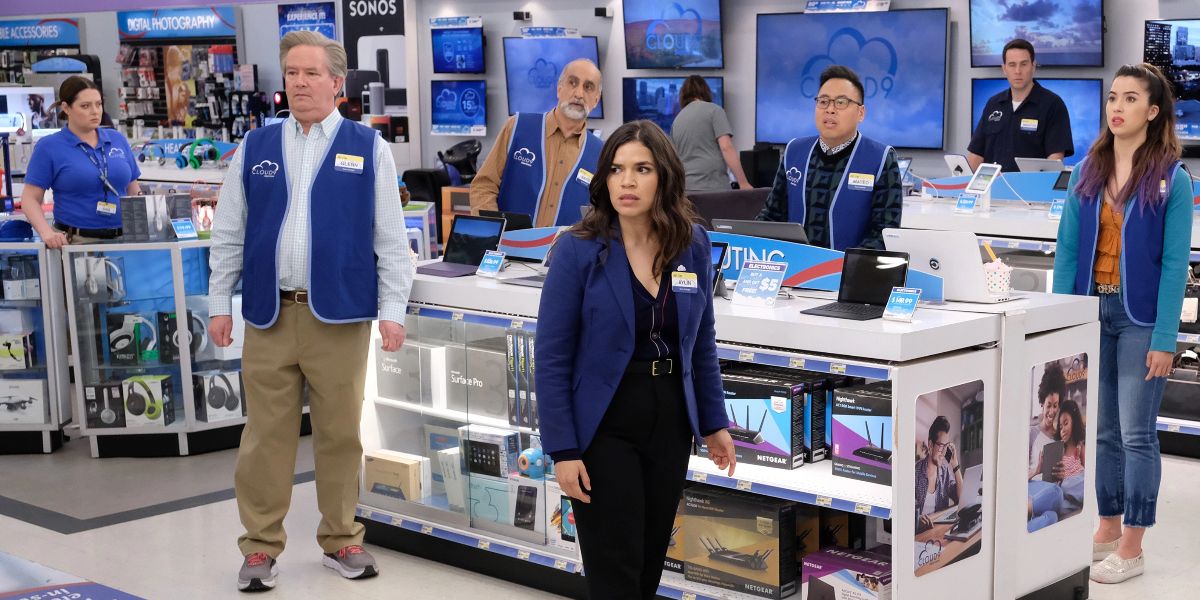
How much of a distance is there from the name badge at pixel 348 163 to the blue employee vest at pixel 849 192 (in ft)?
5.10

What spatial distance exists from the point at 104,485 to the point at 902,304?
152 inches

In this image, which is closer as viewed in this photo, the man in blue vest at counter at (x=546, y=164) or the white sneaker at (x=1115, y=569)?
the white sneaker at (x=1115, y=569)

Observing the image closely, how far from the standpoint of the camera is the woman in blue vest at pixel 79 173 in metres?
6.75

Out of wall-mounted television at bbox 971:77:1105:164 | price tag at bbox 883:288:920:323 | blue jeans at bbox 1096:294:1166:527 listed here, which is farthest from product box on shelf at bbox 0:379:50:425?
wall-mounted television at bbox 971:77:1105:164

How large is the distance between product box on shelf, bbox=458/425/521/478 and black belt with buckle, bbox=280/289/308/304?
2.54 feet

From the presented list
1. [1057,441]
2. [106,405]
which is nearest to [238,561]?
[106,405]

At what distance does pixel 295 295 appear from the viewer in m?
4.22

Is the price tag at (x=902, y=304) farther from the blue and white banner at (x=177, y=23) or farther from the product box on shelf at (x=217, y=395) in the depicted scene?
the blue and white banner at (x=177, y=23)

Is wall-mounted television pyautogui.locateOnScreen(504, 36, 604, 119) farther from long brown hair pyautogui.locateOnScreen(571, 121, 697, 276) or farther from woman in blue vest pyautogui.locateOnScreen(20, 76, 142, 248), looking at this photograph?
long brown hair pyautogui.locateOnScreen(571, 121, 697, 276)

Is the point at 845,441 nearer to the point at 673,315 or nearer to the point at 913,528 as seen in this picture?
the point at 913,528

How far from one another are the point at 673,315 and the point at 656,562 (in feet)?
1.88

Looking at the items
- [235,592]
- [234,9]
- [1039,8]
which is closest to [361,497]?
[235,592]

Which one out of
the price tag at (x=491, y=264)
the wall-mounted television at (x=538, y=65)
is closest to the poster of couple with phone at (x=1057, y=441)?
the price tag at (x=491, y=264)

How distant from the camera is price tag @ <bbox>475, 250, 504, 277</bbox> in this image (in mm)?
4578
